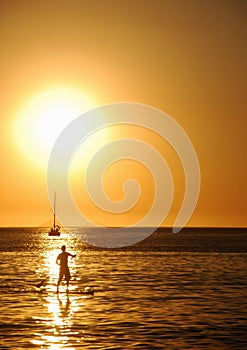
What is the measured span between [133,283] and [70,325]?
79.2 ft

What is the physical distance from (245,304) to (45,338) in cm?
1673

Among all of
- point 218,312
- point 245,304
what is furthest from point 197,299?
point 218,312

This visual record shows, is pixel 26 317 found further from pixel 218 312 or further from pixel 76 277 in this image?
pixel 76 277

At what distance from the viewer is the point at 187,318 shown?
119 ft

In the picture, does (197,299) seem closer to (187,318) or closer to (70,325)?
(187,318)

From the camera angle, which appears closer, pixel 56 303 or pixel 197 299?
pixel 56 303

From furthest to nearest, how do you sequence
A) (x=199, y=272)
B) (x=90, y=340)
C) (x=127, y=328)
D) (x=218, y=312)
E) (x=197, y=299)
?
(x=199, y=272)
(x=197, y=299)
(x=218, y=312)
(x=127, y=328)
(x=90, y=340)

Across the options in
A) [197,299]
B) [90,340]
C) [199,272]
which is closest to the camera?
[90,340]

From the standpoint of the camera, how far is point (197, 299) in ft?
148

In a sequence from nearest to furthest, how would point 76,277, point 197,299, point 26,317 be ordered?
point 26,317, point 197,299, point 76,277

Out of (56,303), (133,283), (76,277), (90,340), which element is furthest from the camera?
(76,277)

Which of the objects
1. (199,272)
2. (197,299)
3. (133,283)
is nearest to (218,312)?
(197,299)

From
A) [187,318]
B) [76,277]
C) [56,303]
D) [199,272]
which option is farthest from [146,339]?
[199,272]

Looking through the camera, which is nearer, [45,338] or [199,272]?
[45,338]
